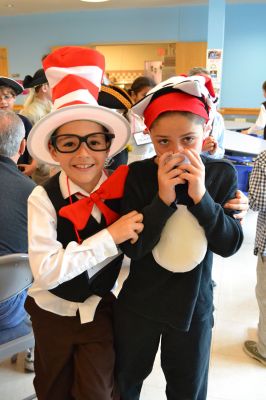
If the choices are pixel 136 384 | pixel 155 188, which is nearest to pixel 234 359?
pixel 136 384

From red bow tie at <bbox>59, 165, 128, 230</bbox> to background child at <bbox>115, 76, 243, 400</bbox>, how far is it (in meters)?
0.03

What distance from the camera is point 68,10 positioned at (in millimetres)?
8328

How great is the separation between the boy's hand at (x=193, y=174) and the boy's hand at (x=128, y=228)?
0.16 metres

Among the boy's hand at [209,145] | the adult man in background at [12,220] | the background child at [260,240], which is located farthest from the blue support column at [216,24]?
the adult man in background at [12,220]

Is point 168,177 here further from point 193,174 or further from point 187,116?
point 187,116

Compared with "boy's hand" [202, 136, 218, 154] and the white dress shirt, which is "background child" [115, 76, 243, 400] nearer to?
the white dress shirt

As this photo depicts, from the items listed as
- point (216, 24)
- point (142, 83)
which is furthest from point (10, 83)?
point (216, 24)

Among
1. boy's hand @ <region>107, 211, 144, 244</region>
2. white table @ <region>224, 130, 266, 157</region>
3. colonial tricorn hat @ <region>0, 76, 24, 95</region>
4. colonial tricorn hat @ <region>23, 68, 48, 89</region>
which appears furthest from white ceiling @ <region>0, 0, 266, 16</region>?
boy's hand @ <region>107, 211, 144, 244</region>

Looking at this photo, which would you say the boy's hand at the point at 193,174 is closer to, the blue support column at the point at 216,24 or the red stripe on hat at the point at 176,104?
the red stripe on hat at the point at 176,104

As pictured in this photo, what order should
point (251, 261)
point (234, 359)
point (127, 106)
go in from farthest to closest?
point (251, 261) → point (234, 359) → point (127, 106)

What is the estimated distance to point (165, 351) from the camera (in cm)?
117

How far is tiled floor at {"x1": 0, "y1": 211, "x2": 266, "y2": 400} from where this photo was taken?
5.99ft

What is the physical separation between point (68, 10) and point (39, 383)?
28.5 feet

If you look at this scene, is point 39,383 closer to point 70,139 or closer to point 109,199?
point 109,199
